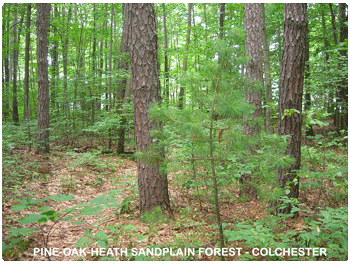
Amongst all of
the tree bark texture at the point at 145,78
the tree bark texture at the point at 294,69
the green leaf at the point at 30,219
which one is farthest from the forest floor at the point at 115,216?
the tree bark texture at the point at 294,69

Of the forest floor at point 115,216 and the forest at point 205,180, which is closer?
the forest at point 205,180

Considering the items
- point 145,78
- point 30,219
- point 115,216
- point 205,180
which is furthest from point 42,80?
point 205,180

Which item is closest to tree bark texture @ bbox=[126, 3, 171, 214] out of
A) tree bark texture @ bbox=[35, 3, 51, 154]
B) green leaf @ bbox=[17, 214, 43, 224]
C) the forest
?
the forest

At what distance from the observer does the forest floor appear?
3080 millimetres

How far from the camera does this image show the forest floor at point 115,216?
3080 millimetres

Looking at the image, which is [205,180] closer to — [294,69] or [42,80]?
[294,69]

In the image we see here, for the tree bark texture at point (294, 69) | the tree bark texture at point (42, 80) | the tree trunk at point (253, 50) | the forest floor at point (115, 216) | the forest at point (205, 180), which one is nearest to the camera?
the forest at point (205, 180)

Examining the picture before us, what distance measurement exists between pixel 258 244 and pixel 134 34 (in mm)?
3647

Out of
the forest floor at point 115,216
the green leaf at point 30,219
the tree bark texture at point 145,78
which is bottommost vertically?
the forest floor at point 115,216

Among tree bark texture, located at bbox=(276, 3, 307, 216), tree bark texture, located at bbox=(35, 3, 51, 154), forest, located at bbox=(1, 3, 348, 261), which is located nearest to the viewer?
forest, located at bbox=(1, 3, 348, 261)

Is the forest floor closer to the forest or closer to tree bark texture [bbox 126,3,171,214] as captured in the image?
the forest

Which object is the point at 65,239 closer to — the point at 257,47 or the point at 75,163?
the point at 75,163

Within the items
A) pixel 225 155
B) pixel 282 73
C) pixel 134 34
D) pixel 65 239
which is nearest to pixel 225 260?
pixel 225 155

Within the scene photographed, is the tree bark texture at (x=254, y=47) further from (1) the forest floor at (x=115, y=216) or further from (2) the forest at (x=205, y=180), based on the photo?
Answer: (1) the forest floor at (x=115, y=216)
